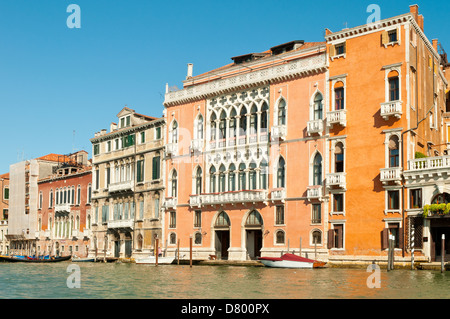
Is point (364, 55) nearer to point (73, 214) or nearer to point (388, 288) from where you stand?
point (388, 288)

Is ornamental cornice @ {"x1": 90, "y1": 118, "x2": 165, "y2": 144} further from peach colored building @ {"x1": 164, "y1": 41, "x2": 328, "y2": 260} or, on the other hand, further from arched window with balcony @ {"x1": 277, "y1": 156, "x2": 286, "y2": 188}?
arched window with balcony @ {"x1": 277, "y1": 156, "x2": 286, "y2": 188}

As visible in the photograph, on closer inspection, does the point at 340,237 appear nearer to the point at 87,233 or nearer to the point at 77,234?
the point at 87,233

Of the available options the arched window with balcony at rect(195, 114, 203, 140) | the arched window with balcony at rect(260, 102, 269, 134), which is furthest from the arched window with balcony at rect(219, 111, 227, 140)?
the arched window with balcony at rect(260, 102, 269, 134)

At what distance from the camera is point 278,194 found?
34.1 m

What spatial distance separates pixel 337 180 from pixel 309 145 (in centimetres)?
272

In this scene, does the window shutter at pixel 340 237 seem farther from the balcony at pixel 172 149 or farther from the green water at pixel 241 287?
the balcony at pixel 172 149

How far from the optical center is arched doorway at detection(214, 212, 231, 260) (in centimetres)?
3709

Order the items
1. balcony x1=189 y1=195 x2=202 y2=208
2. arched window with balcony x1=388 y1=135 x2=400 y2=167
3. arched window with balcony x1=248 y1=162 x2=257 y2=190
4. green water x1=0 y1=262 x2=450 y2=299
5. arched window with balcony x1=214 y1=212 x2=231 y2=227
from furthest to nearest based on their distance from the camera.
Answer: balcony x1=189 y1=195 x2=202 y2=208 → arched window with balcony x1=214 y1=212 x2=231 y2=227 → arched window with balcony x1=248 y1=162 x2=257 y2=190 → arched window with balcony x1=388 y1=135 x2=400 y2=167 → green water x1=0 y1=262 x2=450 y2=299

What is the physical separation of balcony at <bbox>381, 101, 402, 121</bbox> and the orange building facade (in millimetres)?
52

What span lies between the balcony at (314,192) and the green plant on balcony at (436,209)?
5684 mm

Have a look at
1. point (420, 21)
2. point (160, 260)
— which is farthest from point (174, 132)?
point (420, 21)

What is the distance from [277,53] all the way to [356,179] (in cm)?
978
